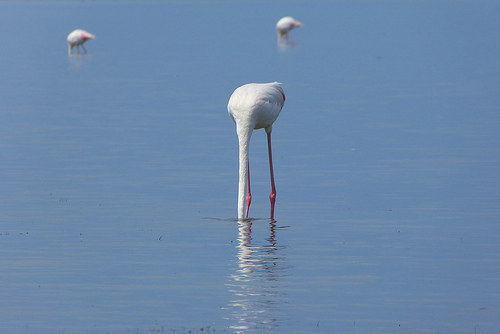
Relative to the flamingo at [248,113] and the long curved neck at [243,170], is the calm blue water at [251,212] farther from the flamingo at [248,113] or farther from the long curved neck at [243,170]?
the flamingo at [248,113]

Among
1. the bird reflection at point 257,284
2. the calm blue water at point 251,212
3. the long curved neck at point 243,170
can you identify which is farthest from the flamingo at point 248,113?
the bird reflection at point 257,284

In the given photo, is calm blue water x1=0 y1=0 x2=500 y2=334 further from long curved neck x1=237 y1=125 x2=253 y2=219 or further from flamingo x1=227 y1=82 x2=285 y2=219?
flamingo x1=227 y1=82 x2=285 y2=219

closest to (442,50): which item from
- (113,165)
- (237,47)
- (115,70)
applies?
(237,47)

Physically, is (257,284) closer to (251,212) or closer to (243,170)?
(243,170)

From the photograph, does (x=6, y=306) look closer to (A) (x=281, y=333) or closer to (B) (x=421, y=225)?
(A) (x=281, y=333)

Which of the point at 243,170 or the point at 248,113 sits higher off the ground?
the point at 248,113

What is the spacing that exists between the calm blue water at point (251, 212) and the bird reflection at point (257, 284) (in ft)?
0.10

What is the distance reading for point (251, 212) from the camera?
14.8 meters

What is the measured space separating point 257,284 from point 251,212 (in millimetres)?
4069

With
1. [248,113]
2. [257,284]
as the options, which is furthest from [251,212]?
[257,284]

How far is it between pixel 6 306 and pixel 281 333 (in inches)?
95.9

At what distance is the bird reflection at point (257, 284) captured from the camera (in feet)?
31.5

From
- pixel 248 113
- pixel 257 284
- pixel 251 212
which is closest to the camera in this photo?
pixel 257 284

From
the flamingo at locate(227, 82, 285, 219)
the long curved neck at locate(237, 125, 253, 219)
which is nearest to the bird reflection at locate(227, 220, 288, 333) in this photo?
the long curved neck at locate(237, 125, 253, 219)
